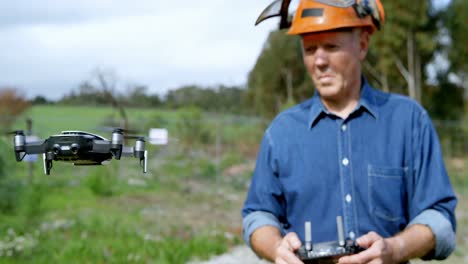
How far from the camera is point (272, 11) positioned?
7.59 ft

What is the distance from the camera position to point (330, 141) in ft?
8.46

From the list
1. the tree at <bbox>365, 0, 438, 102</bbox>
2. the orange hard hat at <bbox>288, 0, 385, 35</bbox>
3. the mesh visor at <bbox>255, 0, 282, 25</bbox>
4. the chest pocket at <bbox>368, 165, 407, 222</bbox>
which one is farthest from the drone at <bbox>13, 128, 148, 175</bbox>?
the tree at <bbox>365, 0, 438, 102</bbox>

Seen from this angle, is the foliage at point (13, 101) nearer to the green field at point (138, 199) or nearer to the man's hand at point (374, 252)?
the green field at point (138, 199)

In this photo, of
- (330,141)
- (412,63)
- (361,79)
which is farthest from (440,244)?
(412,63)

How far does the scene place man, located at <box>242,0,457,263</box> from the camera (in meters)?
2.38

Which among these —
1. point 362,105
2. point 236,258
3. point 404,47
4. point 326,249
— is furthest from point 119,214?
point 404,47

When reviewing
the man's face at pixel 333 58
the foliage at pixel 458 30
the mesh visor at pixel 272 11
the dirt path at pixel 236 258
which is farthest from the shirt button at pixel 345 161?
the foliage at pixel 458 30

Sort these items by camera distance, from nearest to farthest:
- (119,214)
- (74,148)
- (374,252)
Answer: (74,148)
(374,252)
(119,214)

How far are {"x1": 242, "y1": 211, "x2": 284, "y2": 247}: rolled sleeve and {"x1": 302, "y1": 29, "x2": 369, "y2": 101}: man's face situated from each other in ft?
1.69

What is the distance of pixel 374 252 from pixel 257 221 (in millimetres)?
674

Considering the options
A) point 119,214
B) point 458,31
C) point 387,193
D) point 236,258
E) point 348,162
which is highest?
point 458,31

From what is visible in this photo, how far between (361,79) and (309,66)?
33 centimetres

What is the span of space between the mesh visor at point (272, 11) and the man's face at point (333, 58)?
0.53 ft

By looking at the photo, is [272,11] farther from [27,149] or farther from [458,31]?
[458,31]
